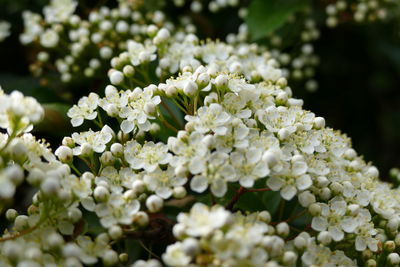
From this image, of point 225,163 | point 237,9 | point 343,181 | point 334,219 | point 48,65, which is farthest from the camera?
point 237,9

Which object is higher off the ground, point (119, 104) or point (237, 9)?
point (237, 9)

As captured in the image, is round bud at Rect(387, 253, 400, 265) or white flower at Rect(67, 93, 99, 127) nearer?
round bud at Rect(387, 253, 400, 265)

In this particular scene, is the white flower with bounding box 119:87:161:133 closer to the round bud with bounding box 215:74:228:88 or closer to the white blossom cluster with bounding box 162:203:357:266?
the round bud with bounding box 215:74:228:88

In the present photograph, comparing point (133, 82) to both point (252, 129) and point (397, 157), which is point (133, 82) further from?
point (397, 157)

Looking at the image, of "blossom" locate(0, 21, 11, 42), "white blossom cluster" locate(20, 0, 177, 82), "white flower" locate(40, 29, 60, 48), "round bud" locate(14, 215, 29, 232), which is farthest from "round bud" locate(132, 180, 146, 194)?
"blossom" locate(0, 21, 11, 42)

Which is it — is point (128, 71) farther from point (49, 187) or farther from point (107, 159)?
point (49, 187)

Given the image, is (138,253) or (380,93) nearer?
(138,253)

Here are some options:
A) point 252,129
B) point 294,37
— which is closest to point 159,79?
point 252,129

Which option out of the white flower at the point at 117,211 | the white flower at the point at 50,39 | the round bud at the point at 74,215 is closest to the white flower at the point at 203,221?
the white flower at the point at 117,211
